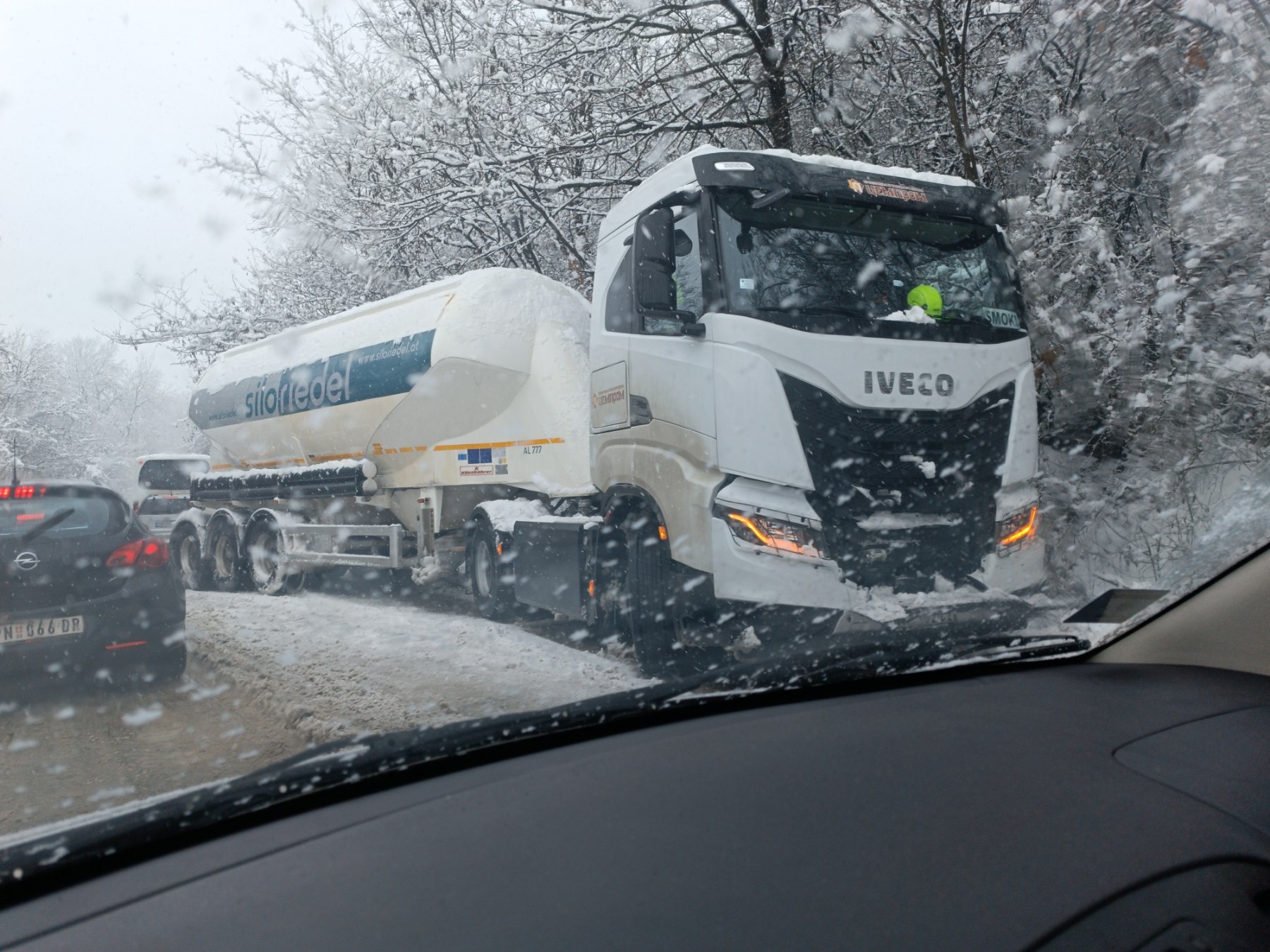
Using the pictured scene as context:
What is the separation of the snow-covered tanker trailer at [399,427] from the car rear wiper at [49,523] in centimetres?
363

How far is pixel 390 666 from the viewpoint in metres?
5.51

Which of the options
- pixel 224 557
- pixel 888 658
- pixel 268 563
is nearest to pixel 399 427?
pixel 268 563

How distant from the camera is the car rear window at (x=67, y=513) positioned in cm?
449

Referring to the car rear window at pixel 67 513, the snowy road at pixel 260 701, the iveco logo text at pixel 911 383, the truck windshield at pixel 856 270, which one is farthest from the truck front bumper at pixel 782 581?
the car rear window at pixel 67 513

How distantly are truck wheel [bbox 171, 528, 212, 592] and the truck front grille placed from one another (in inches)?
413

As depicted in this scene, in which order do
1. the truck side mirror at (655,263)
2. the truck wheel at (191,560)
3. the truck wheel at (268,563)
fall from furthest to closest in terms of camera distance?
the truck wheel at (191,560) < the truck wheel at (268,563) < the truck side mirror at (655,263)

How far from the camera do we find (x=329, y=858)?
1689 mm

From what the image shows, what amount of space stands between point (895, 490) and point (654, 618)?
156 cm

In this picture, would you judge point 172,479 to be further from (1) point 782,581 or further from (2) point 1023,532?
(2) point 1023,532

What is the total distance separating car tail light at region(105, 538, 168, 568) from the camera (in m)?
4.96

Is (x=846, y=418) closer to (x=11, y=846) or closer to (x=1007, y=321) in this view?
(x=1007, y=321)

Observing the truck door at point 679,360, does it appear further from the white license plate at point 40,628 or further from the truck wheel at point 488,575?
the white license plate at point 40,628

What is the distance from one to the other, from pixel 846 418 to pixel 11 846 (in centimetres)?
404

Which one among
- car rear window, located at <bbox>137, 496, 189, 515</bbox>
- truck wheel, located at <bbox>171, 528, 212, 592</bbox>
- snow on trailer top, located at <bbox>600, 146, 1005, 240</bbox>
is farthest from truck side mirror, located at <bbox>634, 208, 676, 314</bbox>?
car rear window, located at <bbox>137, 496, 189, 515</bbox>
